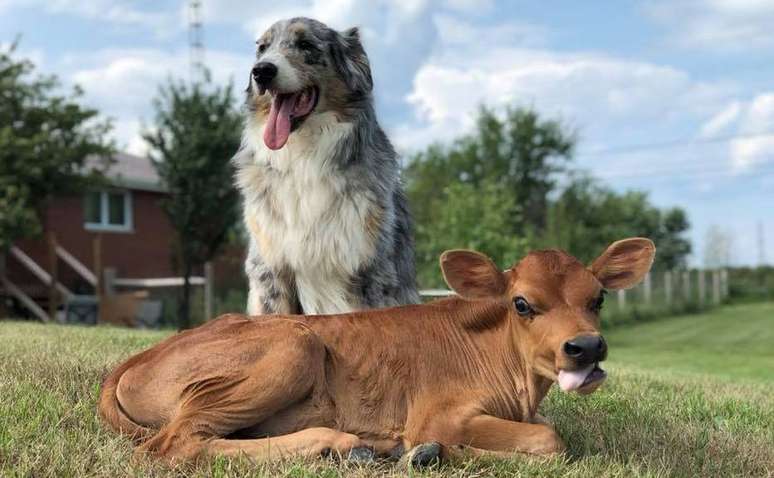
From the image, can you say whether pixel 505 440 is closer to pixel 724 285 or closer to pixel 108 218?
pixel 108 218

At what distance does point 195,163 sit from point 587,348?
21658 millimetres

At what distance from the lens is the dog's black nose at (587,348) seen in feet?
15.7

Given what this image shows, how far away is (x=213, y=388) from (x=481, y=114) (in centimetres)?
5799

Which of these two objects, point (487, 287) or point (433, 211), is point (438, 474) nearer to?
point (487, 287)

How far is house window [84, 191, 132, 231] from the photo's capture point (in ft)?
100

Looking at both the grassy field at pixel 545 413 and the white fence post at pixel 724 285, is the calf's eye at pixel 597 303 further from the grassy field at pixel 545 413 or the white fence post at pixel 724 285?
the white fence post at pixel 724 285

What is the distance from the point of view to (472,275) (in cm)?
555

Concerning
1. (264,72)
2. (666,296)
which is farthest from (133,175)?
(666,296)

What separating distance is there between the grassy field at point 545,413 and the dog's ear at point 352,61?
9.68 ft

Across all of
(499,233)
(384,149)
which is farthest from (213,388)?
(499,233)

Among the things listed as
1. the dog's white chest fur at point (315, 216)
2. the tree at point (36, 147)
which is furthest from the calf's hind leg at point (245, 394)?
the tree at point (36, 147)

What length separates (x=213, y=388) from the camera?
5160 mm

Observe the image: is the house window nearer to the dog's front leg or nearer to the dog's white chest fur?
the dog's front leg

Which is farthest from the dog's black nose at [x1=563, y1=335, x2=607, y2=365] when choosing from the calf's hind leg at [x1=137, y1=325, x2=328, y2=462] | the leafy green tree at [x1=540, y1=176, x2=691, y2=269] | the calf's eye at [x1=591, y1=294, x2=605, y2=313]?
the leafy green tree at [x1=540, y1=176, x2=691, y2=269]
